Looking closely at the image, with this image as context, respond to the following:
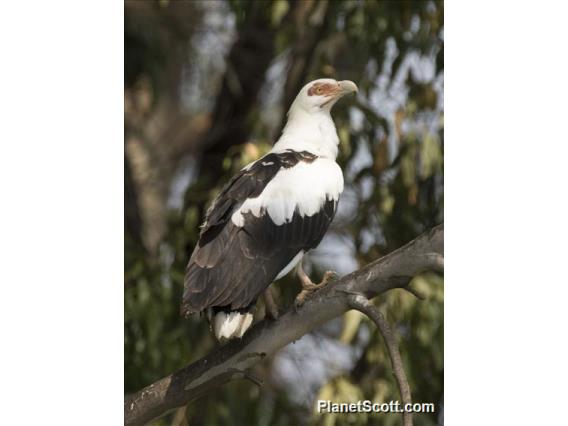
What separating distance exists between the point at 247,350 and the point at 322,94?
0.93 metres

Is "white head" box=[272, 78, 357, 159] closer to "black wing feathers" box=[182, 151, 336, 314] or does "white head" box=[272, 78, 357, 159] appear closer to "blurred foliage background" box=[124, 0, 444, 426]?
"black wing feathers" box=[182, 151, 336, 314]

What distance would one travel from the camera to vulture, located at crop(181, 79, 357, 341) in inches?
110

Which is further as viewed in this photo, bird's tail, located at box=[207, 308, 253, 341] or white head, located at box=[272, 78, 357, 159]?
white head, located at box=[272, 78, 357, 159]

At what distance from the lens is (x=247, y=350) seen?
288 cm

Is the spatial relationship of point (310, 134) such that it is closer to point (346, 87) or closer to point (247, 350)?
point (346, 87)

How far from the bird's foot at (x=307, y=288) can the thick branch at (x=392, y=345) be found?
21 cm

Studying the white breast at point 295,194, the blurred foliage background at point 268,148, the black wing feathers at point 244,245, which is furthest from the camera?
the blurred foliage background at point 268,148

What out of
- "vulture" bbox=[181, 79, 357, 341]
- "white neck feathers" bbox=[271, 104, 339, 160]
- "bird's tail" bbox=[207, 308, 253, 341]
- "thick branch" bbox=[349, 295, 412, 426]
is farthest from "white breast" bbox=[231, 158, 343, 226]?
"thick branch" bbox=[349, 295, 412, 426]

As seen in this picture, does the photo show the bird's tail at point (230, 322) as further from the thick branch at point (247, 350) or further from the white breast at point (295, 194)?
the white breast at point (295, 194)

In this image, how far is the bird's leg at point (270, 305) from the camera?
2861 millimetres

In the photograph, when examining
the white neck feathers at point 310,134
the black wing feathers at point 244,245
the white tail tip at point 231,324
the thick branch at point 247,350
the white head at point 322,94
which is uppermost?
the white head at point 322,94

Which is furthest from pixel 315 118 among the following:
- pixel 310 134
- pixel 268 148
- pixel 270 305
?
pixel 270 305

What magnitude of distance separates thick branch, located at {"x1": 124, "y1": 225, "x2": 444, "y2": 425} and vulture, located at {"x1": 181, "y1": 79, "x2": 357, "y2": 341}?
0.22 ft

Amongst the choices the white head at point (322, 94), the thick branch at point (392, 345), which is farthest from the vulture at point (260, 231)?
the thick branch at point (392, 345)
